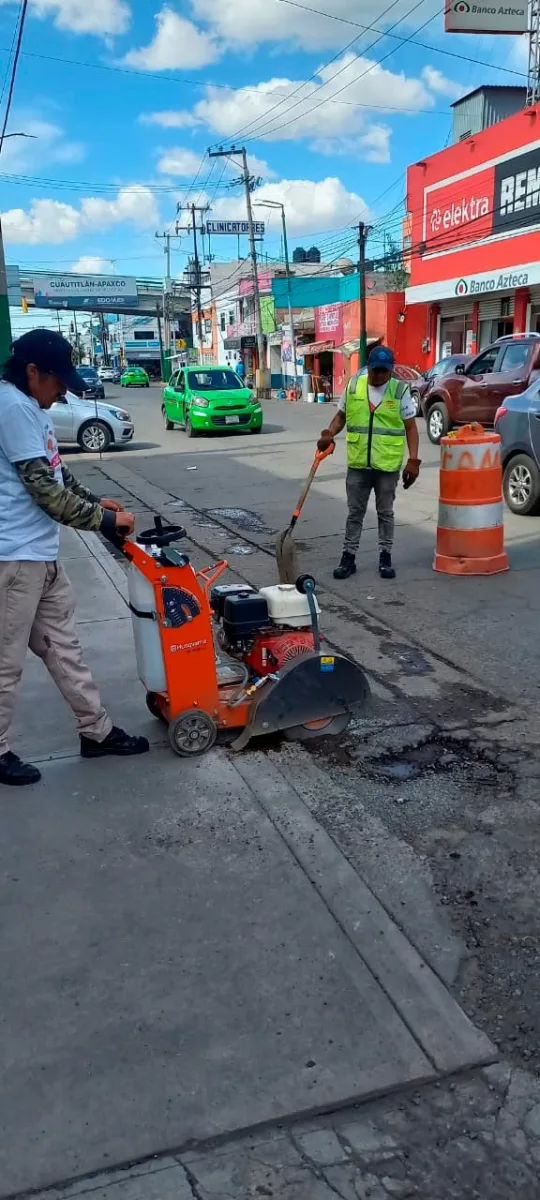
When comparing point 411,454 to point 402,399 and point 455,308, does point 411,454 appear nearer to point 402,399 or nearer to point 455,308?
point 402,399

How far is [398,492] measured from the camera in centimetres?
1246

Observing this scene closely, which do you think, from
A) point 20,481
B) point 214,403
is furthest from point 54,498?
point 214,403

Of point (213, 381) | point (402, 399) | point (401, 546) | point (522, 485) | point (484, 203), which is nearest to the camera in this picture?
point (402, 399)

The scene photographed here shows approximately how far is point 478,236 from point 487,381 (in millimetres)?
17182

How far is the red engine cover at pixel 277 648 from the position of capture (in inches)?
169

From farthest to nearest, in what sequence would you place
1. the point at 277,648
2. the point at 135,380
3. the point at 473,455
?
the point at 135,380, the point at 473,455, the point at 277,648

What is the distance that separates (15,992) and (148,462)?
15.4 m

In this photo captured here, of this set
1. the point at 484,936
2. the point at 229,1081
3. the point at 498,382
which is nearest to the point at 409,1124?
the point at 229,1081

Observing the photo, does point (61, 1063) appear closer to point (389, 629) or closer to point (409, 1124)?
point (409, 1124)

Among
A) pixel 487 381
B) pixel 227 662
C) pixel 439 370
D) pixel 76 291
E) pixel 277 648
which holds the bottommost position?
pixel 227 662

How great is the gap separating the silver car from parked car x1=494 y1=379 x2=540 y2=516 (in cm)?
1149

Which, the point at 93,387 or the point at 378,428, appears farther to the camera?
the point at 93,387

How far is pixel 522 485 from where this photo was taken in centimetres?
989

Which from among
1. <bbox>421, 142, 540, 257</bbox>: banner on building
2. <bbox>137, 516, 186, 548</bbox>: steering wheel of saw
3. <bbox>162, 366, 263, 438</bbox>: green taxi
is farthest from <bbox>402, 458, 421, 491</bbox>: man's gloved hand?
<bbox>421, 142, 540, 257</bbox>: banner on building
